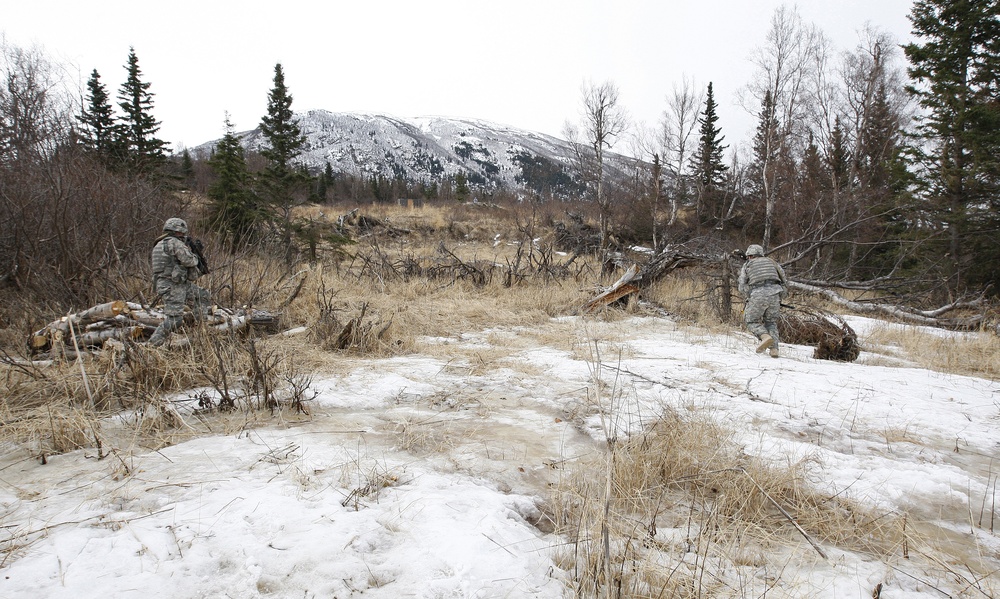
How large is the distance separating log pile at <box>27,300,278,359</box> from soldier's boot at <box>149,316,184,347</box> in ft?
0.36

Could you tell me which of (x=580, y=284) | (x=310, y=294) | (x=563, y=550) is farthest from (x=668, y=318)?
(x=563, y=550)

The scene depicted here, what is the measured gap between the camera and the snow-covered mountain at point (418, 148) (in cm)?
8594

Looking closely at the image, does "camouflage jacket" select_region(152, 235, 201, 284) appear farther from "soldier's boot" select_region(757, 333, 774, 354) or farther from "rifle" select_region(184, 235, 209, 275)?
"soldier's boot" select_region(757, 333, 774, 354)

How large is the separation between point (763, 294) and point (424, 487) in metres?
6.04

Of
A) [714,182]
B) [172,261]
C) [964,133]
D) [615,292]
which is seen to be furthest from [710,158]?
[172,261]

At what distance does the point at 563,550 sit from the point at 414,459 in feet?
3.58

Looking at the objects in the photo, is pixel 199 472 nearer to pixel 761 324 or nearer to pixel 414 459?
pixel 414 459

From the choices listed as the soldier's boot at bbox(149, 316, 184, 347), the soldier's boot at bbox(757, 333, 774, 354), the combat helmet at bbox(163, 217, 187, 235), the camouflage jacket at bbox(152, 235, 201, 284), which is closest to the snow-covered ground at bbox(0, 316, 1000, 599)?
the soldier's boot at bbox(757, 333, 774, 354)

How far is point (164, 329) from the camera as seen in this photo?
4578 mm

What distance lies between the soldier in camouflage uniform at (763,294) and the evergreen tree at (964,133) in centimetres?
732

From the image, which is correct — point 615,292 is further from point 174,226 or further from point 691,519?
point 174,226

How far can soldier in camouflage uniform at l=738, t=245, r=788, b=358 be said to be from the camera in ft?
20.3

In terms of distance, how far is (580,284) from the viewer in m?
10.7

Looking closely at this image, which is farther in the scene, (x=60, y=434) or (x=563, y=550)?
(x=60, y=434)
